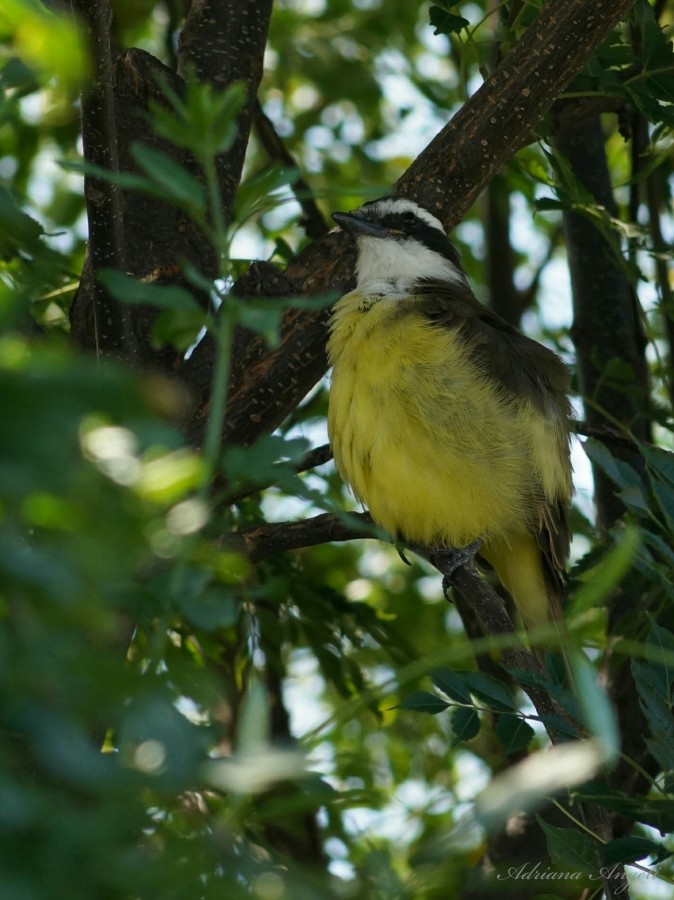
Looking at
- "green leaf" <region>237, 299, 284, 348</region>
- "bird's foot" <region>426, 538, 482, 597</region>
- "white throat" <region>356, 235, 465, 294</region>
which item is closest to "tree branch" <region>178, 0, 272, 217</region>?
"white throat" <region>356, 235, 465, 294</region>

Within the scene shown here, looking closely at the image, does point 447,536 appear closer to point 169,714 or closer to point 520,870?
point 520,870

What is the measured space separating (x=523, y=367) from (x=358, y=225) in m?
0.87

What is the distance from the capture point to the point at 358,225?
4668 millimetres

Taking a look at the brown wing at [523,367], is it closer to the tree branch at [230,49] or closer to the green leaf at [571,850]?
the tree branch at [230,49]

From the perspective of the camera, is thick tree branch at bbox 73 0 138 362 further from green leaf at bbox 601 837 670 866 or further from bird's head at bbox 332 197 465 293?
green leaf at bbox 601 837 670 866

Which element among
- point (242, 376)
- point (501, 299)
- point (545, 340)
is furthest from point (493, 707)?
point (545, 340)

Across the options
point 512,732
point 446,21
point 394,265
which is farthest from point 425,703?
point 394,265

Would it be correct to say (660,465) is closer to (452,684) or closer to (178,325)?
(452,684)

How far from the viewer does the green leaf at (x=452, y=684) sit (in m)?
2.63

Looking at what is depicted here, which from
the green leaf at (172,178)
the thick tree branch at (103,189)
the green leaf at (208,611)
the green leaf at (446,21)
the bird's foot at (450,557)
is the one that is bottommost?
the green leaf at (208,611)

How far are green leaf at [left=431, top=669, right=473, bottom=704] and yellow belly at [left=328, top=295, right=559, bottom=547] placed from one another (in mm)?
1476

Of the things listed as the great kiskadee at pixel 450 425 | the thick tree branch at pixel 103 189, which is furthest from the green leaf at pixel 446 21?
the thick tree branch at pixel 103 189

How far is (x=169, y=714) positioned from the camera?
1.02m

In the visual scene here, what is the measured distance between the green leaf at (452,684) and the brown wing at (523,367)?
173 cm
